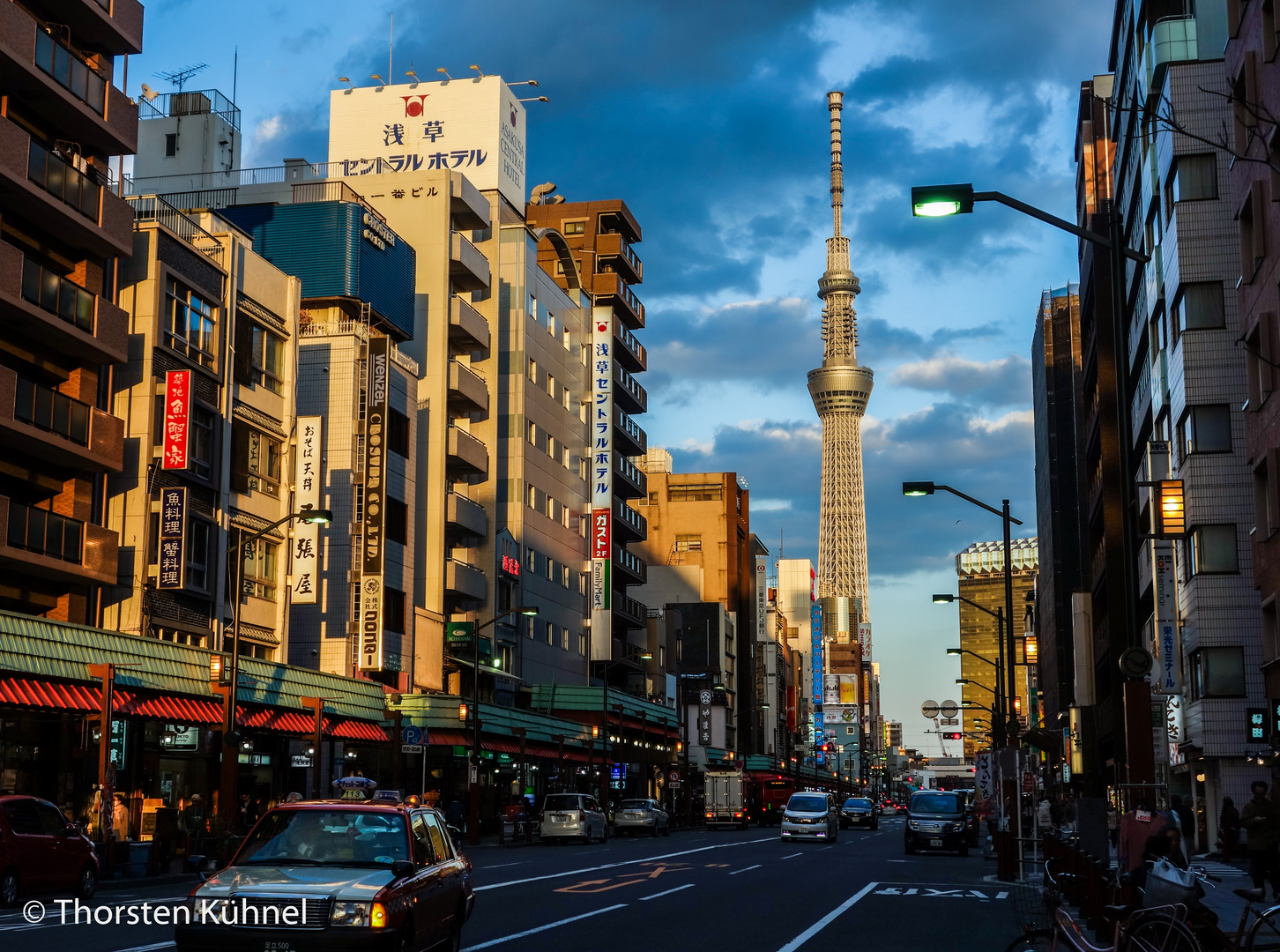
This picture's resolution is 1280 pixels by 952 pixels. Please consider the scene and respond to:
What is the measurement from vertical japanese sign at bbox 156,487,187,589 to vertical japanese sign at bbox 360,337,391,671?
41.9 feet

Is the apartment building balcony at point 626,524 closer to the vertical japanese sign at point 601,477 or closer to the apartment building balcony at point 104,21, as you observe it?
the vertical japanese sign at point 601,477

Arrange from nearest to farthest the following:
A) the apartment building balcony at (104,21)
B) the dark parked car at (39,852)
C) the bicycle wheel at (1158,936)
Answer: the bicycle wheel at (1158,936)
the dark parked car at (39,852)
the apartment building balcony at (104,21)

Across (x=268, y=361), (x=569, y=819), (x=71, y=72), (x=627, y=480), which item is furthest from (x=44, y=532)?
(x=627, y=480)

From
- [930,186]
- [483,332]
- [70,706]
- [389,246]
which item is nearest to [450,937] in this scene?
[930,186]

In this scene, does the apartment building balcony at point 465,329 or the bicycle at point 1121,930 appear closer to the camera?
the bicycle at point 1121,930

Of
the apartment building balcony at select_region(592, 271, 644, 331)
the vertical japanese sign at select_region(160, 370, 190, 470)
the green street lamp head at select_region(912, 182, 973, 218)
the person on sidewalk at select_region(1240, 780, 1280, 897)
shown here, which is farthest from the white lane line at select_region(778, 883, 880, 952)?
the apartment building balcony at select_region(592, 271, 644, 331)

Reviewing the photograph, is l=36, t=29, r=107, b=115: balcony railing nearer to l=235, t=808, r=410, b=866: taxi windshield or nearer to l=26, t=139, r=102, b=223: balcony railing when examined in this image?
l=26, t=139, r=102, b=223: balcony railing

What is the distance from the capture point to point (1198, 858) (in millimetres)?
42344

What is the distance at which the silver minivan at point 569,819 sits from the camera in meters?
52.1

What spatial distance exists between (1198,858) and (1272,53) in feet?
76.8

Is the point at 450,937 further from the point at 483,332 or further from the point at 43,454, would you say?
the point at 483,332

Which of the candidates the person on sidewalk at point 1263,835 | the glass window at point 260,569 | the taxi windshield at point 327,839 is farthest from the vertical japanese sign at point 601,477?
the taxi windshield at point 327,839

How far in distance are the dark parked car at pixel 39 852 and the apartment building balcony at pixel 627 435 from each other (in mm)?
72821

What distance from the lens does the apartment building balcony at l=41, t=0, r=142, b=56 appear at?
125 ft
